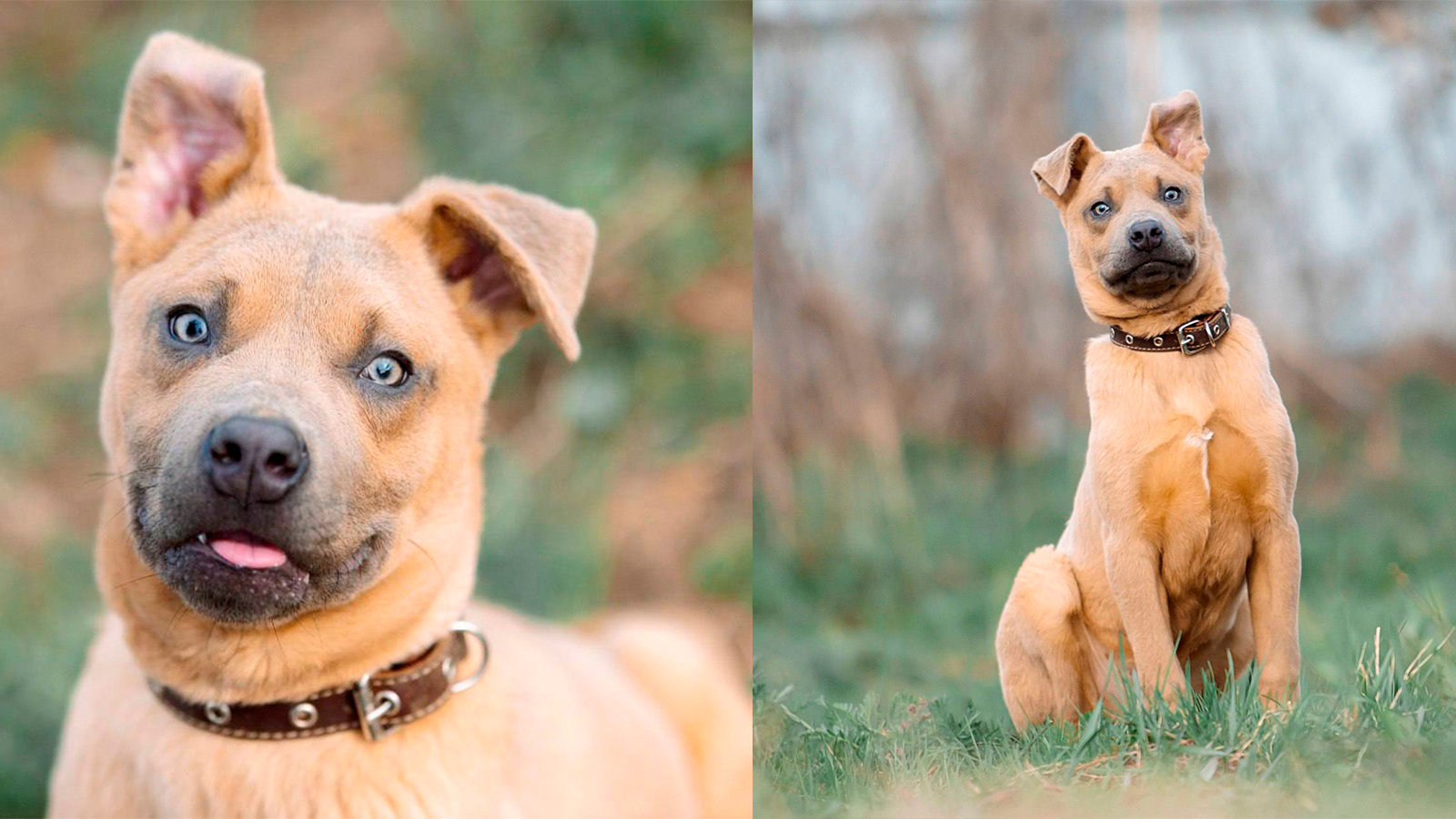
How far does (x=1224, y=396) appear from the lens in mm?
1960

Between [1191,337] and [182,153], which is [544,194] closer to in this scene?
[182,153]

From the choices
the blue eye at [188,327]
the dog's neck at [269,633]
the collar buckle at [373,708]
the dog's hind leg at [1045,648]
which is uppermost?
the blue eye at [188,327]

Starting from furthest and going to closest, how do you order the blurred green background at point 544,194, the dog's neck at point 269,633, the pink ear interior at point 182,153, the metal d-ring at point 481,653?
1. the blurred green background at point 544,194
2. the pink ear interior at point 182,153
3. the metal d-ring at point 481,653
4. the dog's neck at point 269,633

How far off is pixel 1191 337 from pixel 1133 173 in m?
0.27

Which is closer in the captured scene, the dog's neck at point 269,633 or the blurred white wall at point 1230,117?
the blurred white wall at point 1230,117

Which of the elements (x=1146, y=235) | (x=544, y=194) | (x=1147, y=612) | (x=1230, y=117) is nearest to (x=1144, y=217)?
(x=1146, y=235)

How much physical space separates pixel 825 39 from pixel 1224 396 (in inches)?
82.1

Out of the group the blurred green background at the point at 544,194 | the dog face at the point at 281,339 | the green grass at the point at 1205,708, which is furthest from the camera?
the blurred green background at the point at 544,194

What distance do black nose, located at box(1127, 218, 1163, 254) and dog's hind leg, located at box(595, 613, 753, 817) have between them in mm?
2619

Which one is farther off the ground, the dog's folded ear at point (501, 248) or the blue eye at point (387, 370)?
the dog's folded ear at point (501, 248)

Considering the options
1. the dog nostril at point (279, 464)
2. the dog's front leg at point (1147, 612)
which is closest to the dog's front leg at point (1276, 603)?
the dog's front leg at point (1147, 612)

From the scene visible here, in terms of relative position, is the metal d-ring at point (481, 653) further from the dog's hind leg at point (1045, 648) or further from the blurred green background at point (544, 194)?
the blurred green background at point (544, 194)

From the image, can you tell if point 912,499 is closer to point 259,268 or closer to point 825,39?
point 825,39

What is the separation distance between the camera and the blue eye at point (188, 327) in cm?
276
